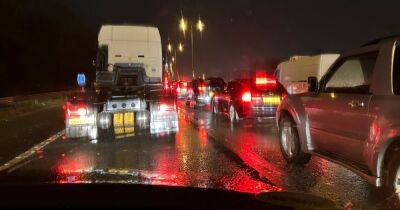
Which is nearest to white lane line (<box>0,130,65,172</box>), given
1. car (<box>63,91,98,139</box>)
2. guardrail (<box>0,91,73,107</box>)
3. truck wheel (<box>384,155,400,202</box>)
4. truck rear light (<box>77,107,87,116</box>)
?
car (<box>63,91,98,139</box>)

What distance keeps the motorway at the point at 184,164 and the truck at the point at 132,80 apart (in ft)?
1.83

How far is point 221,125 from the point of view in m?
17.2

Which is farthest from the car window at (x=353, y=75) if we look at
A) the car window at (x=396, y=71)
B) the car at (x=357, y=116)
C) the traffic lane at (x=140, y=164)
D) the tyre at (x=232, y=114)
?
the tyre at (x=232, y=114)

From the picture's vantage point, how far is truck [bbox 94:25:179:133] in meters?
14.6

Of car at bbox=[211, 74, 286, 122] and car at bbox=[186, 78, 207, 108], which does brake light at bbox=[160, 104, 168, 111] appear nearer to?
car at bbox=[211, 74, 286, 122]

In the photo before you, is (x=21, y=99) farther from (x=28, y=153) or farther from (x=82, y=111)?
(x=28, y=153)

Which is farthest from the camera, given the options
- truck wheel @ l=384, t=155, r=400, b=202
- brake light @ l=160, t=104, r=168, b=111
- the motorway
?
brake light @ l=160, t=104, r=168, b=111

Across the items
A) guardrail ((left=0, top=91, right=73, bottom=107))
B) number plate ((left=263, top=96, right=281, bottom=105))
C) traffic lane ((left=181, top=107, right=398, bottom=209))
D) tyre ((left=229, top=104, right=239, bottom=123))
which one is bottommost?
traffic lane ((left=181, top=107, right=398, bottom=209))

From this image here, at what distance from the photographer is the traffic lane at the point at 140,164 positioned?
747 cm

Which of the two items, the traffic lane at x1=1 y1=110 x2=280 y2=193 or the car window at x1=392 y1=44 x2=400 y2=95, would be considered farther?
the traffic lane at x1=1 y1=110 x2=280 y2=193

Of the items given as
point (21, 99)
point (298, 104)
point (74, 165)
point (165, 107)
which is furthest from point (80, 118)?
point (21, 99)

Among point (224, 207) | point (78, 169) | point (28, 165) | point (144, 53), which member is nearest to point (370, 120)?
point (224, 207)

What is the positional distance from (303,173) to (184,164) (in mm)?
2051

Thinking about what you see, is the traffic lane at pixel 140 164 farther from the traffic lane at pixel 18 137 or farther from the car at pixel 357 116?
the car at pixel 357 116
